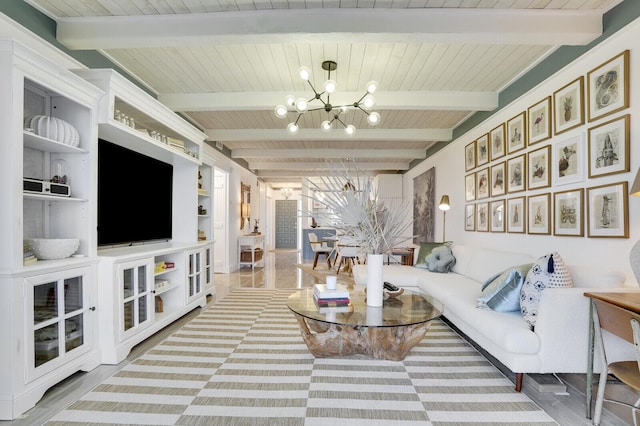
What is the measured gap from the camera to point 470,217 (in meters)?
4.87

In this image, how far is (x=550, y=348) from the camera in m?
2.07

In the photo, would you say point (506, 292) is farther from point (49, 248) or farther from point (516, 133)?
point (49, 248)

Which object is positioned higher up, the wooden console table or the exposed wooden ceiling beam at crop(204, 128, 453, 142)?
the exposed wooden ceiling beam at crop(204, 128, 453, 142)

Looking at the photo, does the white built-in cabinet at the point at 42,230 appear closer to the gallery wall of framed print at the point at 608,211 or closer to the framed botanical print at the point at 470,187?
the gallery wall of framed print at the point at 608,211

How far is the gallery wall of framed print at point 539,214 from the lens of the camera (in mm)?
3141

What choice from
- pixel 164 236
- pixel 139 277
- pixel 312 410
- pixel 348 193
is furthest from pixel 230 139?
pixel 312 410

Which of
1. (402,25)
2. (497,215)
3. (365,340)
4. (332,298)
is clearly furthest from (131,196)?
(497,215)

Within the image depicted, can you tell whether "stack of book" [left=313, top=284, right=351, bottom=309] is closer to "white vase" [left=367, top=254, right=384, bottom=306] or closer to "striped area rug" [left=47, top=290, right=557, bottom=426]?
"white vase" [left=367, top=254, right=384, bottom=306]

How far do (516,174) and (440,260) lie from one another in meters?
1.39

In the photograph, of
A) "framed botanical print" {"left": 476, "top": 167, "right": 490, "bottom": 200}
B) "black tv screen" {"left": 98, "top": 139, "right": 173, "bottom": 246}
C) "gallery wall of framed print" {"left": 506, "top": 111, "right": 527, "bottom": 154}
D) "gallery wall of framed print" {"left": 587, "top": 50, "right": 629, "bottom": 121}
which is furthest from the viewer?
"framed botanical print" {"left": 476, "top": 167, "right": 490, "bottom": 200}

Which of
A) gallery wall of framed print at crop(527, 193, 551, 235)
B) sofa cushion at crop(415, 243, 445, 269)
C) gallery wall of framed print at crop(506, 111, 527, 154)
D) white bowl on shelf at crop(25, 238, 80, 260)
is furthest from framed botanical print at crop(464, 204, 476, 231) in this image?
white bowl on shelf at crop(25, 238, 80, 260)

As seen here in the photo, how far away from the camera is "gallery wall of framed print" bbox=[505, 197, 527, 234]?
11.6 ft

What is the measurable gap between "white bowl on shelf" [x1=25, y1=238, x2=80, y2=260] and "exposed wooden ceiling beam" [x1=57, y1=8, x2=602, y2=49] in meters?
1.71

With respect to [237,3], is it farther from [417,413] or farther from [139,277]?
[417,413]
